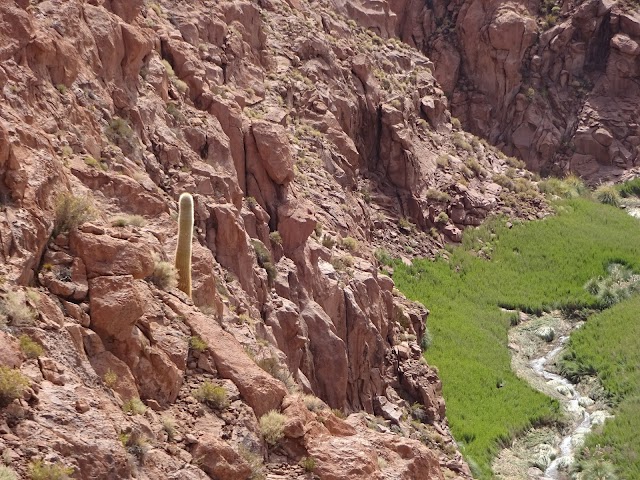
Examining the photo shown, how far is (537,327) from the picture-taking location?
38.0 m

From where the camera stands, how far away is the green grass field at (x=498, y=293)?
98.6ft

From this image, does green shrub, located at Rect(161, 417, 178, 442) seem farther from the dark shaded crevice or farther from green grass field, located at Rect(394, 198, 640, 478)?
the dark shaded crevice

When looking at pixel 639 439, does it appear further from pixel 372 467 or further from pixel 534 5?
pixel 534 5

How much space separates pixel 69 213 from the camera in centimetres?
1155

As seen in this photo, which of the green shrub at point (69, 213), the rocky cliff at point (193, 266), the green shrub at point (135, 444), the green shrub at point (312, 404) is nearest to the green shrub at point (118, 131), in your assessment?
the rocky cliff at point (193, 266)

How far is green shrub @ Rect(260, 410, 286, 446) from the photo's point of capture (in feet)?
37.8

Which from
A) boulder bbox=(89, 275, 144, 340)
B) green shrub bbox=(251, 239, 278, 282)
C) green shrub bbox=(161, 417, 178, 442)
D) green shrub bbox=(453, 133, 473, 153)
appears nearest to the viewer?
green shrub bbox=(161, 417, 178, 442)

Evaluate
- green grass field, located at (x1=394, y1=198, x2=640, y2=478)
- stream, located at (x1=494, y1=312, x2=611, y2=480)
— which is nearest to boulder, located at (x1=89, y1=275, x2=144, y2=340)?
green grass field, located at (x1=394, y1=198, x2=640, y2=478)

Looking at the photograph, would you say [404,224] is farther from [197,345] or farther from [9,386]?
[9,386]

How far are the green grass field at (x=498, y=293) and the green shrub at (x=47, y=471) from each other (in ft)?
61.7

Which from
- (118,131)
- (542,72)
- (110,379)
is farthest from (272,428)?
(542,72)

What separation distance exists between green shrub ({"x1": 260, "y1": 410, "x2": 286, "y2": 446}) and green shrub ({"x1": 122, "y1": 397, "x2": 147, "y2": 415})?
1.70 meters

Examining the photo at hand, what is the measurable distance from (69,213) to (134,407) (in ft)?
8.76

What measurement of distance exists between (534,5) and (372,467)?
56700 mm
